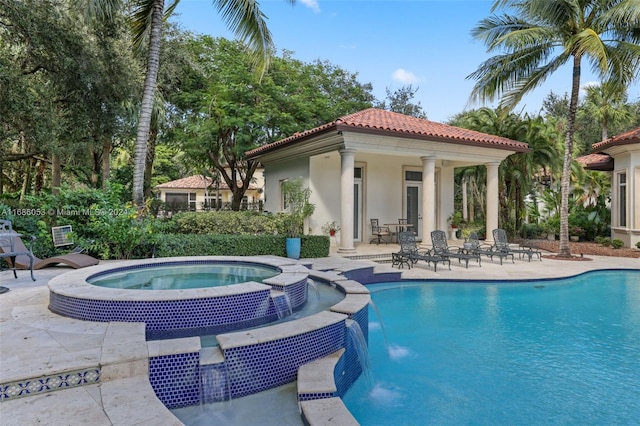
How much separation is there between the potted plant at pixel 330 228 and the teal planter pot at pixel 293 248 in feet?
11.2

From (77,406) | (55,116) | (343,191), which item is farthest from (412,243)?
(55,116)

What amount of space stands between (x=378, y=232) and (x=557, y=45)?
9.70 m

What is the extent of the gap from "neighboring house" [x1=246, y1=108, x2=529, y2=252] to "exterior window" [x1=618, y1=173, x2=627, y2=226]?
563 centimetres

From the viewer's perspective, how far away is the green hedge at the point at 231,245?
33.7 ft

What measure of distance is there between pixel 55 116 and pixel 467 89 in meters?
15.5

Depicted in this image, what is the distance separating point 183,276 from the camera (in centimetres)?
759

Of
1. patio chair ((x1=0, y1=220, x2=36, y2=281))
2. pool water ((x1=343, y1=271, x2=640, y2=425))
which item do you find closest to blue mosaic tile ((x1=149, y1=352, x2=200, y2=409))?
pool water ((x1=343, y1=271, x2=640, y2=425))

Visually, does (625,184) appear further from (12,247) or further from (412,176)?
(12,247)

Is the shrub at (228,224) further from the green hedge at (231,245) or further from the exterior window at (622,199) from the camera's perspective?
the exterior window at (622,199)

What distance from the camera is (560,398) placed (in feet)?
14.2

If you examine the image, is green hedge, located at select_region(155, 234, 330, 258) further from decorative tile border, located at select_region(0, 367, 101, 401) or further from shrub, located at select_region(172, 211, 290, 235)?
decorative tile border, located at select_region(0, 367, 101, 401)

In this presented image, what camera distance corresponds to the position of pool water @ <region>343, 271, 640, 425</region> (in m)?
4.05

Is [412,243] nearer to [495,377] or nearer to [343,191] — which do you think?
[343,191]

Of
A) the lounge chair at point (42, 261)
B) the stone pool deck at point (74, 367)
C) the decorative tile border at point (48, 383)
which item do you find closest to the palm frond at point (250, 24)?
the lounge chair at point (42, 261)
